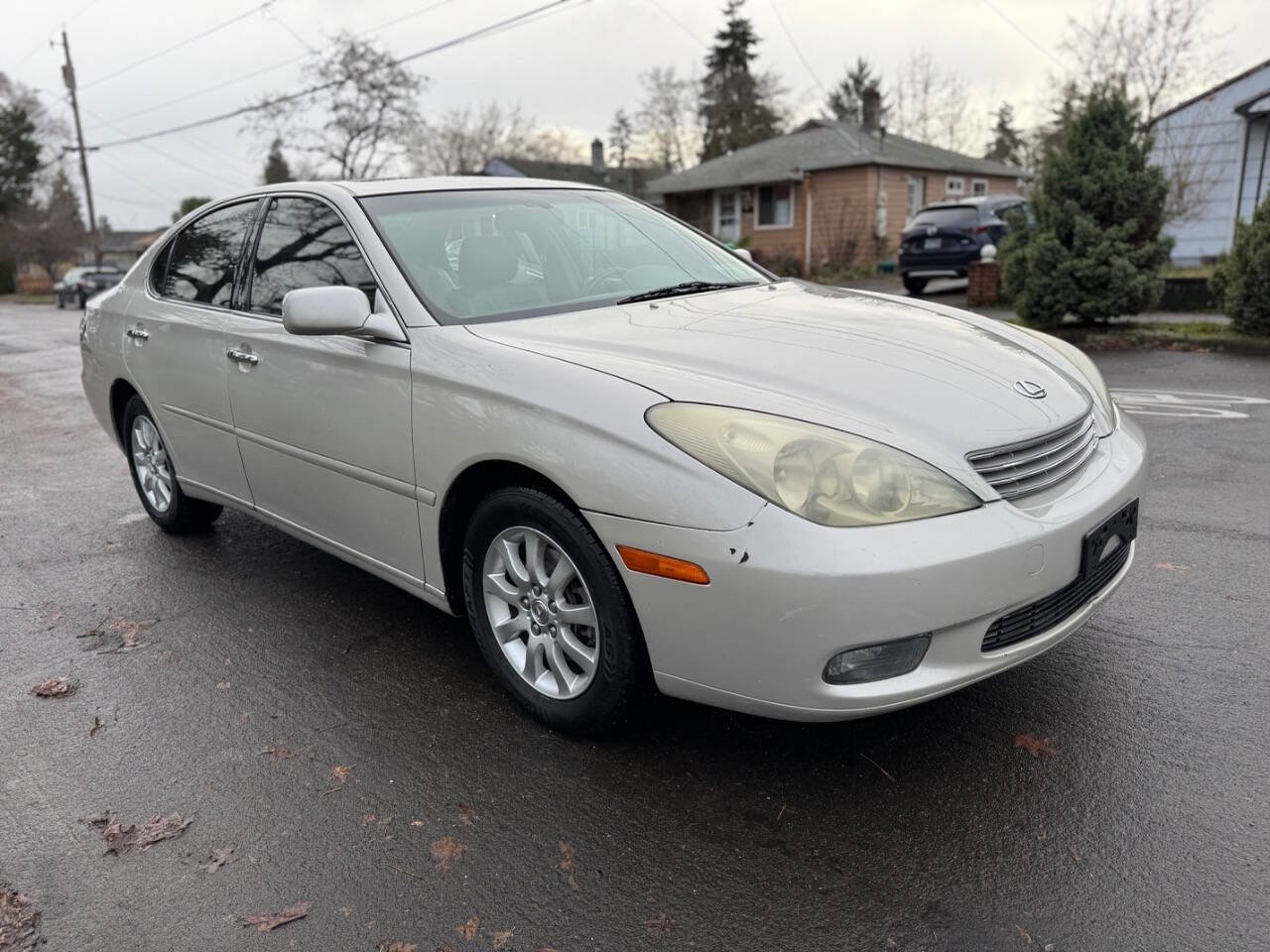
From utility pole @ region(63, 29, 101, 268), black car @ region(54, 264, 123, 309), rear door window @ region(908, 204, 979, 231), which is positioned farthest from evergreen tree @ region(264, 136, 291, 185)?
rear door window @ region(908, 204, 979, 231)

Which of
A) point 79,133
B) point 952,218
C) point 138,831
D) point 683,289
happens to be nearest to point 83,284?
point 79,133

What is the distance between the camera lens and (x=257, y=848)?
96.3 inches

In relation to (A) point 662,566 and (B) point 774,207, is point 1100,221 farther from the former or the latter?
(B) point 774,207

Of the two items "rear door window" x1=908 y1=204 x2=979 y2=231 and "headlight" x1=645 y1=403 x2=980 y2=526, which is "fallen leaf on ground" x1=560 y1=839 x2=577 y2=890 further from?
"rear door window" x1=908 y1=204 x2=979 y2=231

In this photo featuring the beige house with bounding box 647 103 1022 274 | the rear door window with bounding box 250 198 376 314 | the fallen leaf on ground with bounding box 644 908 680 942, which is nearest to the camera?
the fallen leaf on ground with bounding box 644 908 680 942

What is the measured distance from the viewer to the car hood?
250cm

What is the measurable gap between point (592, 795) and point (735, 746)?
0.48m

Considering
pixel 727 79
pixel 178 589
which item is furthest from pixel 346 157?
pixel 178 589

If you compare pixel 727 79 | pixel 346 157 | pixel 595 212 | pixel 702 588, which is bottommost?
pixel 702 588

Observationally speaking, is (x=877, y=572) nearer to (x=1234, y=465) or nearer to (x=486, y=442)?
(x=486, y=442)

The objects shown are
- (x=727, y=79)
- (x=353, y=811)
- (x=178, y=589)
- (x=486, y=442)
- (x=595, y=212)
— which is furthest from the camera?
(x=727, y=79)

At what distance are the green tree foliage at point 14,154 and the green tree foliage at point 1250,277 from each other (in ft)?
200

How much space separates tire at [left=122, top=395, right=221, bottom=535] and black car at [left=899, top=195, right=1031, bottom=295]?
586 inches

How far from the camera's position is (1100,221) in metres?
11.5
